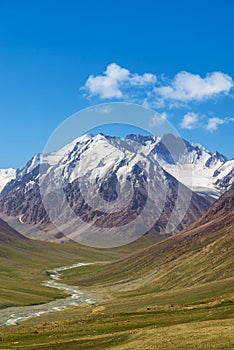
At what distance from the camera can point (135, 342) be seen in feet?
211

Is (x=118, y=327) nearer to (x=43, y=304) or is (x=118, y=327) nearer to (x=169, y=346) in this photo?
(x=169, y=346)

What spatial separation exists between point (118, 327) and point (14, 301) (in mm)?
109507

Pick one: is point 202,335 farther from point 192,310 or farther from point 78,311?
point 78,311

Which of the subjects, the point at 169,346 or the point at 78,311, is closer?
the point at 169,346

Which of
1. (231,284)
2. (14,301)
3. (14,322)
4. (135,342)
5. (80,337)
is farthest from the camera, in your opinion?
(14,301)

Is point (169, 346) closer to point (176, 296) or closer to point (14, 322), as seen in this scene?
point (14, 322)

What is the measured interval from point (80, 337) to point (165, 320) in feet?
54.7

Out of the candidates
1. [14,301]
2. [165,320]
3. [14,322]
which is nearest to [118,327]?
[165,320]

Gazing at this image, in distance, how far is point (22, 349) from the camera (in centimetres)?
7106

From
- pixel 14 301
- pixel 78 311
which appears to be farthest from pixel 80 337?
pixel 14 301

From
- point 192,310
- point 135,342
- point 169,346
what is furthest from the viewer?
point 192,310

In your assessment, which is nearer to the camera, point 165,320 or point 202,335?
point 202,335

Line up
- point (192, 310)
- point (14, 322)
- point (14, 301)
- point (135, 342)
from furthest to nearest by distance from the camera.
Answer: point (14, 301) < point (14, 322) < point (192, 310) < point (135, 342)

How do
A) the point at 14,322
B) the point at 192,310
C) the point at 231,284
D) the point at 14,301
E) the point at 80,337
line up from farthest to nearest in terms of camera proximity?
the point at 14,301
the point at 231,284
the point at 14,322
the point at 192,310
the point at 80,337
